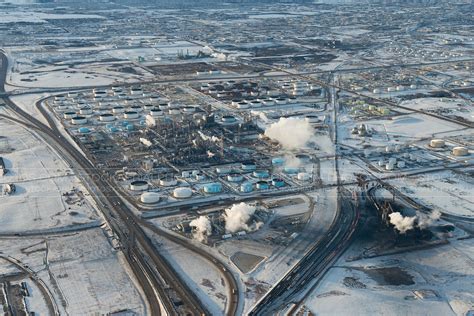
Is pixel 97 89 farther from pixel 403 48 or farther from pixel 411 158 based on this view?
pixel 403 48

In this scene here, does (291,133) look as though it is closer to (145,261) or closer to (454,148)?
(454,148)

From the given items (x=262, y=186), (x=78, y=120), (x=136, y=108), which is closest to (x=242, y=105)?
(x=136, y=108)

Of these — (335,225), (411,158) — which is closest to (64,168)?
(335,225)

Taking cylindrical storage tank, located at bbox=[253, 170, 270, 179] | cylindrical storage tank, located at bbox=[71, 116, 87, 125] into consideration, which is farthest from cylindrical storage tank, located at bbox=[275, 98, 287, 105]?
cylindrical storage tank, located at bbox=[253, 170, 270, 179]

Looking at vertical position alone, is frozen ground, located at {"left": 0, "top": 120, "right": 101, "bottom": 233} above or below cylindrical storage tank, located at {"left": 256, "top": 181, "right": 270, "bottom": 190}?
above

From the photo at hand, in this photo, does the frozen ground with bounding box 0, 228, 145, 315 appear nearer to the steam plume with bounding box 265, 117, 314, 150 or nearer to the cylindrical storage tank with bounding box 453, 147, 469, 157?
the steam plume with bounding box 265, 117, 314, 150
